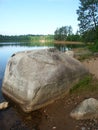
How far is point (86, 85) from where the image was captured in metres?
11.7

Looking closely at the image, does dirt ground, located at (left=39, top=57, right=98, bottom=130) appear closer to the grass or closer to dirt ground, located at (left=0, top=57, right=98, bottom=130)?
dirt ground, located at (left=0, top=57, right=98, bottom=130)

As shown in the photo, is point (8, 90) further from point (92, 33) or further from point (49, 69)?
point (92, 33)

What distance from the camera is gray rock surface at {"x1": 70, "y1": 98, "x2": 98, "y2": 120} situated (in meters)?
8.55

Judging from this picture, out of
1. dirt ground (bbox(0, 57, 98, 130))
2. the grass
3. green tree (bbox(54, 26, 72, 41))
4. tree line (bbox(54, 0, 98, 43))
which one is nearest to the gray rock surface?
dirt ground (bbox(0, 57, 98, 130))

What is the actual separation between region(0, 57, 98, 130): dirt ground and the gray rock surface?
234 millimetres

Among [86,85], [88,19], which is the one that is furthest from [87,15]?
[86,85]

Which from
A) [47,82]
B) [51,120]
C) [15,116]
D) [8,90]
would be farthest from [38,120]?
[8,90]

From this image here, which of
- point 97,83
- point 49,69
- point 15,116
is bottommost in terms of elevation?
point 15,116

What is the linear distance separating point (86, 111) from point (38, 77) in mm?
2955

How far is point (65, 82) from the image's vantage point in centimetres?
1116

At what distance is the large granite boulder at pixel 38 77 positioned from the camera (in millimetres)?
10203

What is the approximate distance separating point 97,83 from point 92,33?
2684cm

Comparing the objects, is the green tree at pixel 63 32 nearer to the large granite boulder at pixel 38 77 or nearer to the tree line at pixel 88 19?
the tree line at pixel 88 19

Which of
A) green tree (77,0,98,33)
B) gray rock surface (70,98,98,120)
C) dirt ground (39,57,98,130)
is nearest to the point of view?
dirt ground (39,57,98,130)
